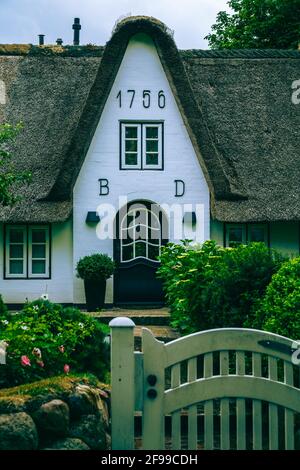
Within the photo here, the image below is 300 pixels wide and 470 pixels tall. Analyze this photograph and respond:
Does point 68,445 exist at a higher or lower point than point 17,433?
lower

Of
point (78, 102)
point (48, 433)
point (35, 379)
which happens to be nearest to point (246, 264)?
point (35, 379)

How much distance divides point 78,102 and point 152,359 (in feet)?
58.6

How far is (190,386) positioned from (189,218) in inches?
601

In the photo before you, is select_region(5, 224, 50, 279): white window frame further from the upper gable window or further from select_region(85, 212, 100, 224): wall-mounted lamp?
the upper gable window

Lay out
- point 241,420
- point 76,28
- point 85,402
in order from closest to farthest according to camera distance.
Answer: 1. point 241,420
2. point 85,402
3. point 76,28

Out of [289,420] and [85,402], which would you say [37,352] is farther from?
[289,420]

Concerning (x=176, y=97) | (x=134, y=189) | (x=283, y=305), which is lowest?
(x=283, y=305)

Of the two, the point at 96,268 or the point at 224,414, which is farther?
the point at 96,268

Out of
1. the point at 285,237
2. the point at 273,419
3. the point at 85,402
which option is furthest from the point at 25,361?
the point at 285,237

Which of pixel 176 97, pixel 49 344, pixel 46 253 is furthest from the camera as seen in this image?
pixel 46 253

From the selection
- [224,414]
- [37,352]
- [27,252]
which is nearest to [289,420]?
[224,414]

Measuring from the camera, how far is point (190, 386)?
559cm

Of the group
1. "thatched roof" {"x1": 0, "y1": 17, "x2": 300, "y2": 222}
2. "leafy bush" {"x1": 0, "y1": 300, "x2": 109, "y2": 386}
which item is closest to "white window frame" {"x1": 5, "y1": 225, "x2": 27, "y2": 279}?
"thatched roof" {"x1": 0, "y1": 17, "x2": 300, "y2": 222}

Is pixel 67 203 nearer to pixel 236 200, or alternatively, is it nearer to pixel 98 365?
pixel 236 200
